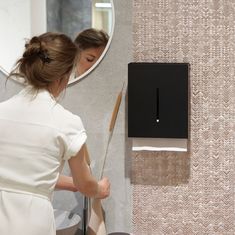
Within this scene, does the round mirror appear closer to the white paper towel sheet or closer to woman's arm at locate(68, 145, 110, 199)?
the white paper towel sheet

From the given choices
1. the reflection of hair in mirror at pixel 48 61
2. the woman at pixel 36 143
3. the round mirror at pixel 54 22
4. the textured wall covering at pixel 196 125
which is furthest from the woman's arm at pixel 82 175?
the round mirror at pixel 54 22

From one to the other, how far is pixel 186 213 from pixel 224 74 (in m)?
0.55

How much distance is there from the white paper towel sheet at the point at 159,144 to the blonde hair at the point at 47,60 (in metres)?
0.47

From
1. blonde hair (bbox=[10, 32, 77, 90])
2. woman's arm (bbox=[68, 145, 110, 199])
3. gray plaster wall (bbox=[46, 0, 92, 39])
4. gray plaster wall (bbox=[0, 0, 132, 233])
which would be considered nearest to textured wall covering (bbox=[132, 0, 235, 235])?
gray plaster wall (bbox=[0, 0, 132, 233])

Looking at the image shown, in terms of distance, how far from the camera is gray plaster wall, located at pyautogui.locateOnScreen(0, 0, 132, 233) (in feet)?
5.59

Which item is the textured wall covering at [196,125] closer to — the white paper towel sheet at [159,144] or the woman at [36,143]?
the white paper towel sheet at [159,144]

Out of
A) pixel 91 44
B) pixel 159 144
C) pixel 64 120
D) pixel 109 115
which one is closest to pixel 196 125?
pixel 159 144

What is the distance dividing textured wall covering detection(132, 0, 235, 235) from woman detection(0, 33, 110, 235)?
0.50 meters

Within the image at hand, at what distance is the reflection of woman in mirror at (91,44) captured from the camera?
170cm

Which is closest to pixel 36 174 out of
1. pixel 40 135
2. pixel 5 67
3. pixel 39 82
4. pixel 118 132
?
pixel 40 135

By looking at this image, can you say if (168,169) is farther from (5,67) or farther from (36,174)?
(5,67)

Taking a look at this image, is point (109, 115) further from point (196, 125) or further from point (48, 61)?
point (48, 61)

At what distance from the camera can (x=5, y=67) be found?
5.79 ft

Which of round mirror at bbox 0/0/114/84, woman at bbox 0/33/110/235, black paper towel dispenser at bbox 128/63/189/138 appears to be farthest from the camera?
round mirror at bbox 0/0/114/84
